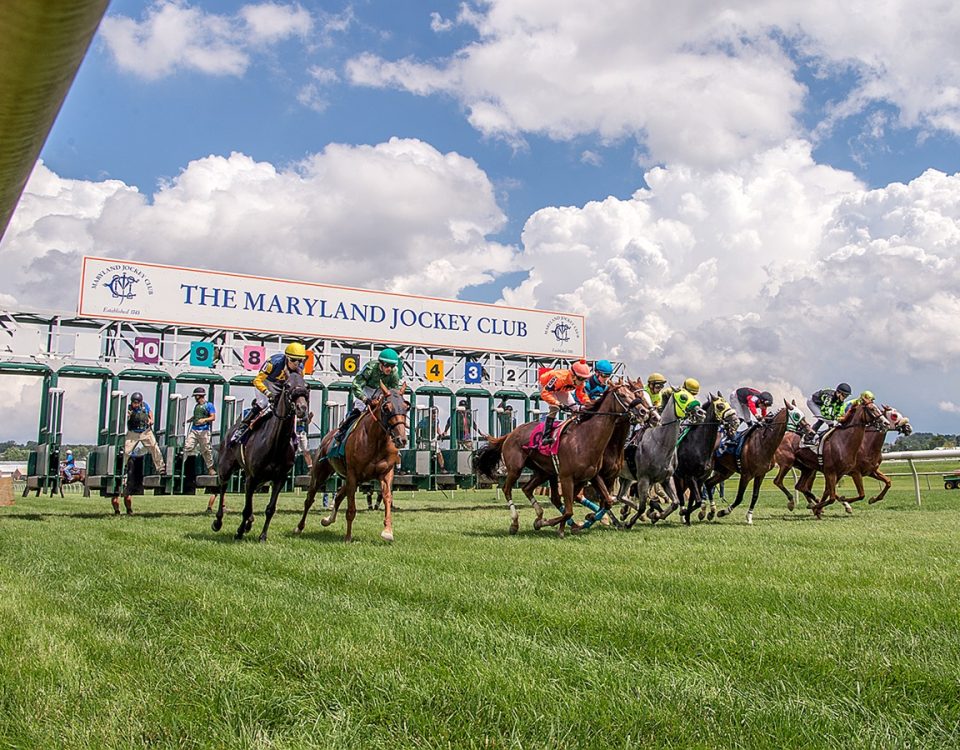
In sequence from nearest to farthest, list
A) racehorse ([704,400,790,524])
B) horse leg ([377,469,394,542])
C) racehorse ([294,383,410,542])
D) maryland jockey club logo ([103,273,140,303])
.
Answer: horse leg ([377,469,394,542]) → racehorse ([294,383,410,542]) → racehorse ([704,400,790,524]) → maryland jockey club logo ([103,273,140,303])

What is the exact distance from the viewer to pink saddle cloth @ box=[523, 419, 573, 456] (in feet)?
36.0

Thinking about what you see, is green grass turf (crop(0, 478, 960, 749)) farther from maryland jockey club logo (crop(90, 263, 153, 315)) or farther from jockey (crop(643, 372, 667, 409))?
maryland jockey club logo (crop(90, 263, 153, 315))

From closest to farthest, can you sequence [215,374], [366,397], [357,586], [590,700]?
1. [590,700]
2. [357,586]
3. [366,397]
4. [215,374]

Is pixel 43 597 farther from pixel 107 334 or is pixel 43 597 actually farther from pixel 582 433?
pixel 107 334

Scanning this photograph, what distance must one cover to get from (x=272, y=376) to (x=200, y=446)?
21.6 feet

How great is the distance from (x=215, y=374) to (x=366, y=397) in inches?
489

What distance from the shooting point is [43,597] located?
548 centimetres

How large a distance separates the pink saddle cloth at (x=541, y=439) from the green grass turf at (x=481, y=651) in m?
3.30

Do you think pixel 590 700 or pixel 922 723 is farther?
pixel 590 700

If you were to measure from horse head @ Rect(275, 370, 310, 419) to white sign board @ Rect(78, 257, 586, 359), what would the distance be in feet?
55.6

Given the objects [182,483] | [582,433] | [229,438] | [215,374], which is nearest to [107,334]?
[215,374]

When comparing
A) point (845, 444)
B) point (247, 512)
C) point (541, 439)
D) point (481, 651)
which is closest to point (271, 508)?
point (247, 512)

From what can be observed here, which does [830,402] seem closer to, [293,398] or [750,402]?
[750,402]

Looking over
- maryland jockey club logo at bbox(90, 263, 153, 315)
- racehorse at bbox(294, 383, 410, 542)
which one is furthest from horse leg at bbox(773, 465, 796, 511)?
maryland jockey club logo at bbox(90, 263, 153, 315)
